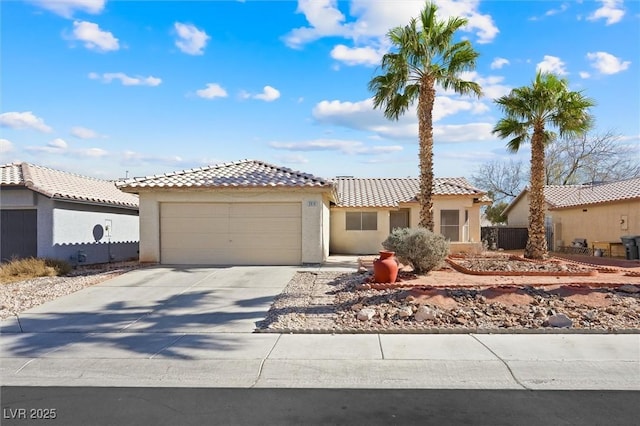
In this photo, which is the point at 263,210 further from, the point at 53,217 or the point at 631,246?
the point at 631,246

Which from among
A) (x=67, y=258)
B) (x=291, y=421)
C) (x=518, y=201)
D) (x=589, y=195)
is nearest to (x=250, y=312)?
(x=291, y=421)

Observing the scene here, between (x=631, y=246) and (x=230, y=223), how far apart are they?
56.1ft

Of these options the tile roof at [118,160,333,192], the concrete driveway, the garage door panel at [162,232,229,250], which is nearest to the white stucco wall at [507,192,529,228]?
the tile roof at [118,160,333,192]

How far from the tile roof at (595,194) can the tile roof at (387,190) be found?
597cm

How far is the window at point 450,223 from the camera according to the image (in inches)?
988

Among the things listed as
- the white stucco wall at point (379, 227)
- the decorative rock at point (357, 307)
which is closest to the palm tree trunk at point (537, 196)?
the white stucco wall at point (379, 227)

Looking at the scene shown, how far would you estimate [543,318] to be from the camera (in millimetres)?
9266

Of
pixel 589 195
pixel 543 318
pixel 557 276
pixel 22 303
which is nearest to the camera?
pixel 543 318

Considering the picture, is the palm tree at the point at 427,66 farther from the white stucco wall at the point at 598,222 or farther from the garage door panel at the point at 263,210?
the white stucco wall at the point at 598,222

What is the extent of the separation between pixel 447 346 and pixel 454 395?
211 cm

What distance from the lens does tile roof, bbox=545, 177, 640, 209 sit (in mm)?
24391

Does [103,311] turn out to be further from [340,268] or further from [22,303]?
[340,268]

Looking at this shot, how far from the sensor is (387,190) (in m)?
28.1

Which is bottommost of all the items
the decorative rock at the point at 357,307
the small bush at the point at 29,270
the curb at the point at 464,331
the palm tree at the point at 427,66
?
the curb at the point at 464,331
